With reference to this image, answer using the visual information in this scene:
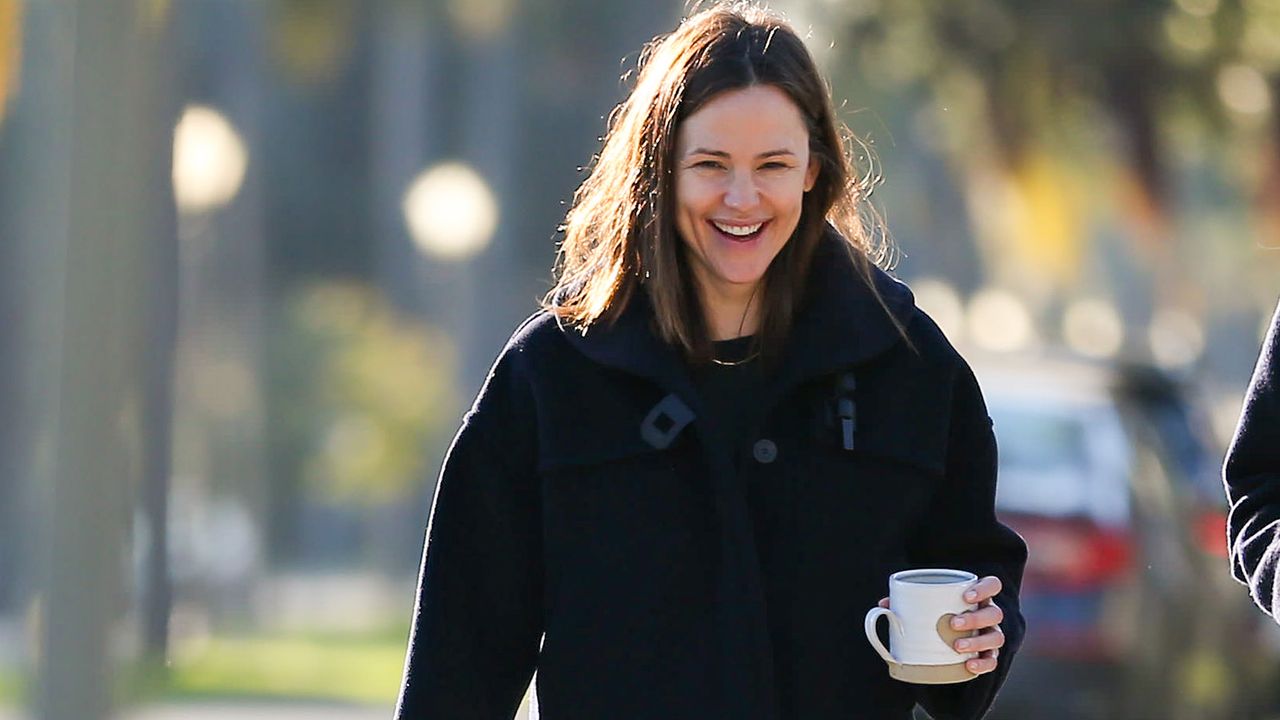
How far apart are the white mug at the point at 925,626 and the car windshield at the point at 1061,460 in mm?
4544

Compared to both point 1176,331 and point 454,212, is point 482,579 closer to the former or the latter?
point 454,212

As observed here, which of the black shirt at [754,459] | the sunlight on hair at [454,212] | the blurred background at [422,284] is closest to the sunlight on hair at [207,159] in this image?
the blurred background at [422,284]

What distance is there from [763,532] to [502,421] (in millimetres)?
391

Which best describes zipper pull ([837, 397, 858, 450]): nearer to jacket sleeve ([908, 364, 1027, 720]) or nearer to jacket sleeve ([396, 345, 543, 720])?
jacket sleeve ([908, 364, 1027, 720])

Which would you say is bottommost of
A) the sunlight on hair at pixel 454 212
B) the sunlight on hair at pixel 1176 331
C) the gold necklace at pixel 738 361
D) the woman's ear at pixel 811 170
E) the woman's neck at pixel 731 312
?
the gold necklace at pixel 738 361

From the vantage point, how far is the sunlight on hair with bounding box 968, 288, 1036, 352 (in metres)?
33.0

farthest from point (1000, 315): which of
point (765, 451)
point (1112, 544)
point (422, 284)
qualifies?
point (765, 451)

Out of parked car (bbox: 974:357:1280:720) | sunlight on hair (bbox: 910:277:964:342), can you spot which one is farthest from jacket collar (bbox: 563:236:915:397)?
sunlight on hair (bbox: 910:277:964:342)

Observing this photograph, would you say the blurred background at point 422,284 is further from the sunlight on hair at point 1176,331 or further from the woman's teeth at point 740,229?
the woman's teeth at point 740,229

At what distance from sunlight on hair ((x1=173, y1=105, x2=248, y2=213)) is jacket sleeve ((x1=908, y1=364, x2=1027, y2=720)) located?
18.6 metres

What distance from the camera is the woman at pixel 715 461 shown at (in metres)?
3.14

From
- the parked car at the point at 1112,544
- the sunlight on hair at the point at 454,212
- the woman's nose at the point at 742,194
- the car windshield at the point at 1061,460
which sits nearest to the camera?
the woman's nose at the point at 742,194

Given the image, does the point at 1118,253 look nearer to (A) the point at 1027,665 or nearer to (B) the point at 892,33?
(B) the point at 892,33

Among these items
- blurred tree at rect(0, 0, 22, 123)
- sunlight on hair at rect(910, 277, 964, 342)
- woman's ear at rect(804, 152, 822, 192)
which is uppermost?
sunlight on hair at rect(910, 277, 964, 342)
